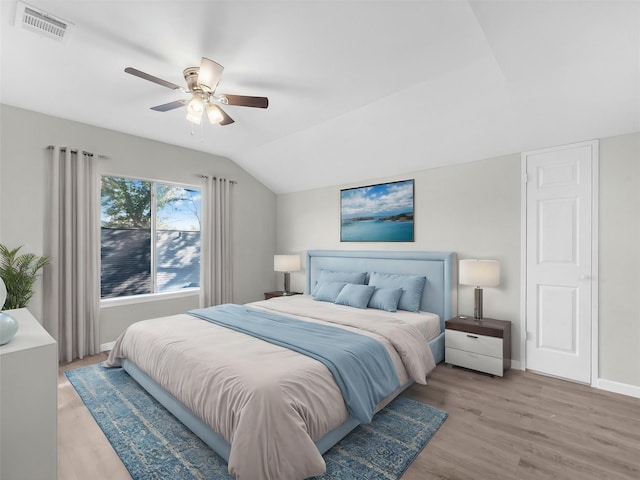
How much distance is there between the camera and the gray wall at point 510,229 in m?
2.79

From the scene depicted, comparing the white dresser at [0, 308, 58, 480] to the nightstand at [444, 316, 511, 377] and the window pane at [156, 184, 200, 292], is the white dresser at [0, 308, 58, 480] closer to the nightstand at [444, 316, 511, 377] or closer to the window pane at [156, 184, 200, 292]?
the nightstand at [444, 316, 511, 377]

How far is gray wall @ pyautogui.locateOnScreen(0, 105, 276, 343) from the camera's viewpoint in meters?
3.31

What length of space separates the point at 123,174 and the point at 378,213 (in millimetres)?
3405

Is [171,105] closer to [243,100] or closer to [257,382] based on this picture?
[243,100]

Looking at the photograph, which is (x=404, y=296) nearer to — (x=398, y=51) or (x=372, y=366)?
(x=372, y=366)

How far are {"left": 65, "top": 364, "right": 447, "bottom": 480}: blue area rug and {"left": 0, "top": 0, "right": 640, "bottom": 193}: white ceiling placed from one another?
271 centimetres

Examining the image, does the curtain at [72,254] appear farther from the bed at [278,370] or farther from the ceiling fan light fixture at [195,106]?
the ceiling fan light fixture at [195,106]

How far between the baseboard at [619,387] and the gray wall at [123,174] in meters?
4.56

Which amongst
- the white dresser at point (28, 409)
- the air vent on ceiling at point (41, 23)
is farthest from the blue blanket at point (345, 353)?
the air vent on ceiling at point (41, 23)

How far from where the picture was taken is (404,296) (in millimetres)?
3752

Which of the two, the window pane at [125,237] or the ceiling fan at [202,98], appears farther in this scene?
the window pane at [125,237]

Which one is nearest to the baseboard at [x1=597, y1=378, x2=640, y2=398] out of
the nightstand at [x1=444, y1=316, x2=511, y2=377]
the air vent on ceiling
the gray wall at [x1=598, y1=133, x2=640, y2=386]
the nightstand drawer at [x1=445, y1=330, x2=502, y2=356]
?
the gray wall at [x1=598, y1=133, x2=640, y2=386]

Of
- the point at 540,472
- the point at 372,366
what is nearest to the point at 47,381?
the point at 372,366

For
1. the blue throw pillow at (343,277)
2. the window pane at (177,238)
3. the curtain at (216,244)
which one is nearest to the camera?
the blue throw pillow at (343,277)
